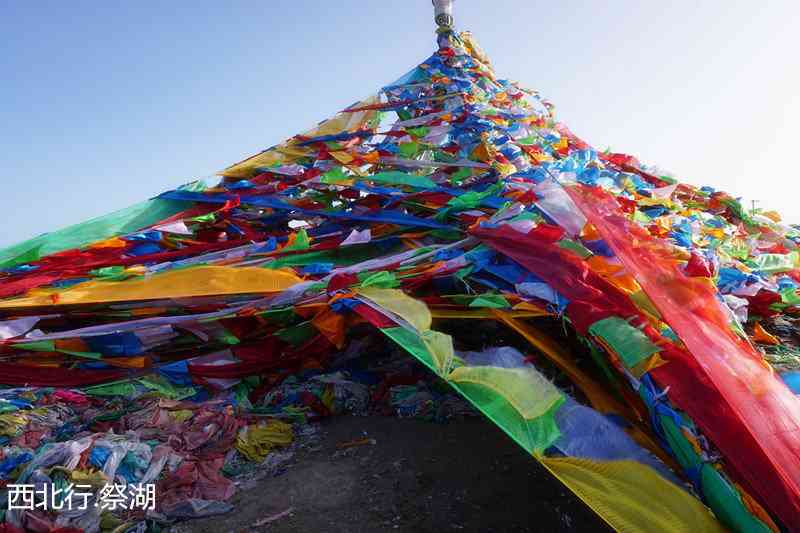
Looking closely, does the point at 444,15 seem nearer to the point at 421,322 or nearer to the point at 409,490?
the point at 421,322

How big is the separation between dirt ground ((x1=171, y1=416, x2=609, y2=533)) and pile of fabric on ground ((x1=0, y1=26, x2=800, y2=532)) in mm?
290

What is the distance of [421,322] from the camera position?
314 cm

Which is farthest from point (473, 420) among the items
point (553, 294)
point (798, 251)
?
point (798, 251)

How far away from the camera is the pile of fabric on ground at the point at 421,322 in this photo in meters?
2.30

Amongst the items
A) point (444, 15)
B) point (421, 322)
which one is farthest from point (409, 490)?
point (444, 15)

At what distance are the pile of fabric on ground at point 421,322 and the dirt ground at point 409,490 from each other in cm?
29

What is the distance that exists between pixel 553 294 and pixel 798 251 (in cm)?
517

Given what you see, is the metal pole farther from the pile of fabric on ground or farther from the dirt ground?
the dirt ground

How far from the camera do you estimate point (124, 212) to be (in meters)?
5.57

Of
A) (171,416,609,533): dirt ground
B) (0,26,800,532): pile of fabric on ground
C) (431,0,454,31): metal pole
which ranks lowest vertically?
(171,416,609,533): dirt ground

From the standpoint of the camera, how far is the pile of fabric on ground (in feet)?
7.56

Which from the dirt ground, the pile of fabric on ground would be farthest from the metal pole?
the dirt ground

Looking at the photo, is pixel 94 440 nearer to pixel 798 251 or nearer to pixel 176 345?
pixel 176 345

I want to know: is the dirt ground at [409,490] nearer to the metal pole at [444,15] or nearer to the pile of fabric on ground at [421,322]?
the pile of fabric on ground at [421,322]
